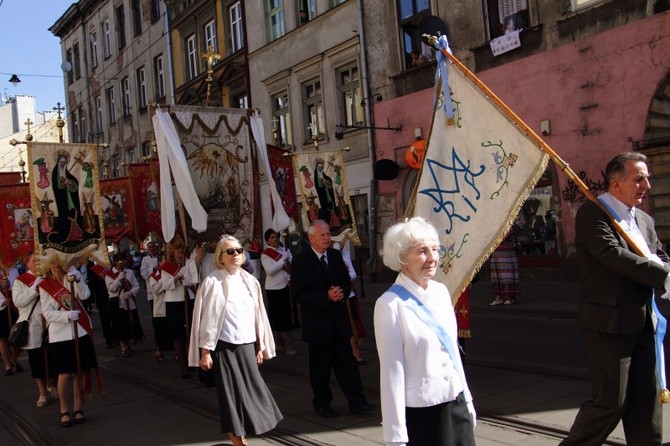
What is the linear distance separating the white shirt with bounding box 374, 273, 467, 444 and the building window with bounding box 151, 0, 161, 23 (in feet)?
109

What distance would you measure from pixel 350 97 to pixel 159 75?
1520 centimetres

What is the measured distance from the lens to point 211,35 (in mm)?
29828

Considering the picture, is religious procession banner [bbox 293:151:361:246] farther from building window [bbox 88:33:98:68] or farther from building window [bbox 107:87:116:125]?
building window [bbox 88:33:98:68]

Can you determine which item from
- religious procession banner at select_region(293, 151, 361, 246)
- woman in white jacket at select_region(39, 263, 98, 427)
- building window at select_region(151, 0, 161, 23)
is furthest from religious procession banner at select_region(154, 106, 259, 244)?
building window at select_region(151, 0, 161, 23)

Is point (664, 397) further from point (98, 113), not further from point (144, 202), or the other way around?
point (98, 113)

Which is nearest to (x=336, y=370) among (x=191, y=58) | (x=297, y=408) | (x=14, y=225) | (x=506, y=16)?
(x=297, y=408)

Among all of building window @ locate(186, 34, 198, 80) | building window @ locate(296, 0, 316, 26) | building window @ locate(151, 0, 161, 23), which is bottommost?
building window @ locate(296, 0, 316, 26)

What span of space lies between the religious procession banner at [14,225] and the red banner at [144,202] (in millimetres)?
1826

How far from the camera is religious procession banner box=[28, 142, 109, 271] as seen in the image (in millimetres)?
8586

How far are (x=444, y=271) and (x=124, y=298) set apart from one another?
880cm

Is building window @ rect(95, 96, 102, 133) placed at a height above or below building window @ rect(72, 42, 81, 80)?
below

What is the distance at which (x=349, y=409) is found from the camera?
272 inches

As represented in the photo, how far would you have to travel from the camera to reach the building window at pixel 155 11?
34169mm

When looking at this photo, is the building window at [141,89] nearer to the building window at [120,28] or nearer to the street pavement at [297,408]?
the building window at [120,28]
